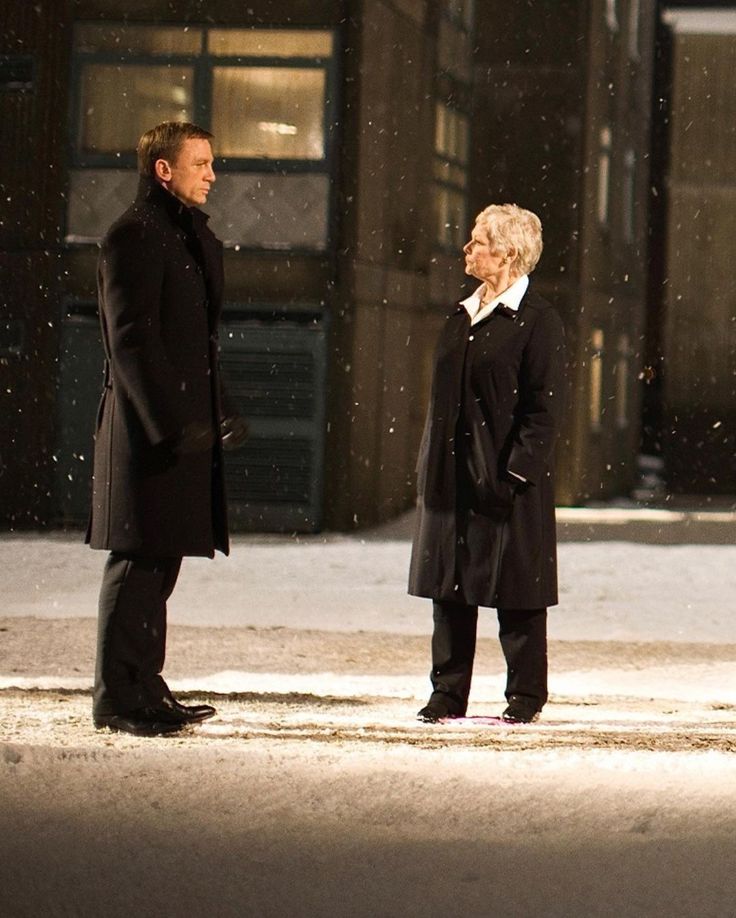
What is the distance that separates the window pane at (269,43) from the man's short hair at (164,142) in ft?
45.0

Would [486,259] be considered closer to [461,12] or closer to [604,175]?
[461,12]

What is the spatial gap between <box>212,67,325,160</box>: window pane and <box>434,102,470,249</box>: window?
A: 355cm

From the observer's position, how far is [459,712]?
716 cm

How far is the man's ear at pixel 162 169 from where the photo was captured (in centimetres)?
667

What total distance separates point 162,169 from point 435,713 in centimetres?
214

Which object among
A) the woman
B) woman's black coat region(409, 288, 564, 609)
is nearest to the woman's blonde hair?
the woman

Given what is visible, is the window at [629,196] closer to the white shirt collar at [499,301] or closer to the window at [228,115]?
the window at [228,115]

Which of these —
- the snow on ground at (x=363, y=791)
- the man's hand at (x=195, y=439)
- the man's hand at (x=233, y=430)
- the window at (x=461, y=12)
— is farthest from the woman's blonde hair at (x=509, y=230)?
the window at (x=461, y=12)

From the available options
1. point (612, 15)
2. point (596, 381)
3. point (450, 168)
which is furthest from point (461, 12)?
point (596, 381)

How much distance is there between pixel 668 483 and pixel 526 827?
23.8 meters

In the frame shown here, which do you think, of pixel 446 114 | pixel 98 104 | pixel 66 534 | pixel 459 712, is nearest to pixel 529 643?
pixel 459 712

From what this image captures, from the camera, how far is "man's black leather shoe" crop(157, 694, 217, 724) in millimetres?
6742

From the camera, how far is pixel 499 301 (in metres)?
7.04

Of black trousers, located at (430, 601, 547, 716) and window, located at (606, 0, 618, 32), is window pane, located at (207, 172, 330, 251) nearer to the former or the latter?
window, located at (606, 0, 618, 32)
